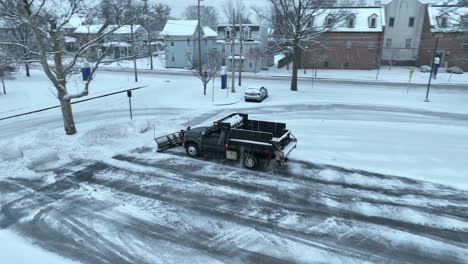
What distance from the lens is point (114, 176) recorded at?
12727mm

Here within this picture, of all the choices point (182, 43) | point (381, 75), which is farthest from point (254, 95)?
point (182, 43)

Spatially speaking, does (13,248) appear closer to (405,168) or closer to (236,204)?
(236,204)

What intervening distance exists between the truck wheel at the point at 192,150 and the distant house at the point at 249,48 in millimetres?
34029

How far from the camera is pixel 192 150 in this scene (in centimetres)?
1479

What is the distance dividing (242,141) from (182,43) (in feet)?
147

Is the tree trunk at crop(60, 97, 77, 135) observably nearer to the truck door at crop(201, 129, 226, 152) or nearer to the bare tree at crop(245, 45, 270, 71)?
the truck door at crop(201, 129, 226, 152)

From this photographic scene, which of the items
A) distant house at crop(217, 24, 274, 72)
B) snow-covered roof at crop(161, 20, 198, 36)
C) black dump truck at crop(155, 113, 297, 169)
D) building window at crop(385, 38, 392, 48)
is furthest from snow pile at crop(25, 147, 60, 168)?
building window at crop(385, 38, 392, 48)

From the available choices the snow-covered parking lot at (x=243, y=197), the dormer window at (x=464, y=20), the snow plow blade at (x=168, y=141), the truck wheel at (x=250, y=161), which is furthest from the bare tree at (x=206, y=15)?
the truck wheel at (x=250, y=161)

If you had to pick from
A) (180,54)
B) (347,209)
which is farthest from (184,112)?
(180,54)

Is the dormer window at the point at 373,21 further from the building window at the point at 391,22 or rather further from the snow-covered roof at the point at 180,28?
the snow-covered roof at the point at 180,28

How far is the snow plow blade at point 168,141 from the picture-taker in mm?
15643

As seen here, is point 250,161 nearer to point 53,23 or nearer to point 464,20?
point 53,23

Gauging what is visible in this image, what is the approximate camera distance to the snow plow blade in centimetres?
1564

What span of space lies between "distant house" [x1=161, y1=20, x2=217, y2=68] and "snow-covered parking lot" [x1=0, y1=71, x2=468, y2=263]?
1423 inches
